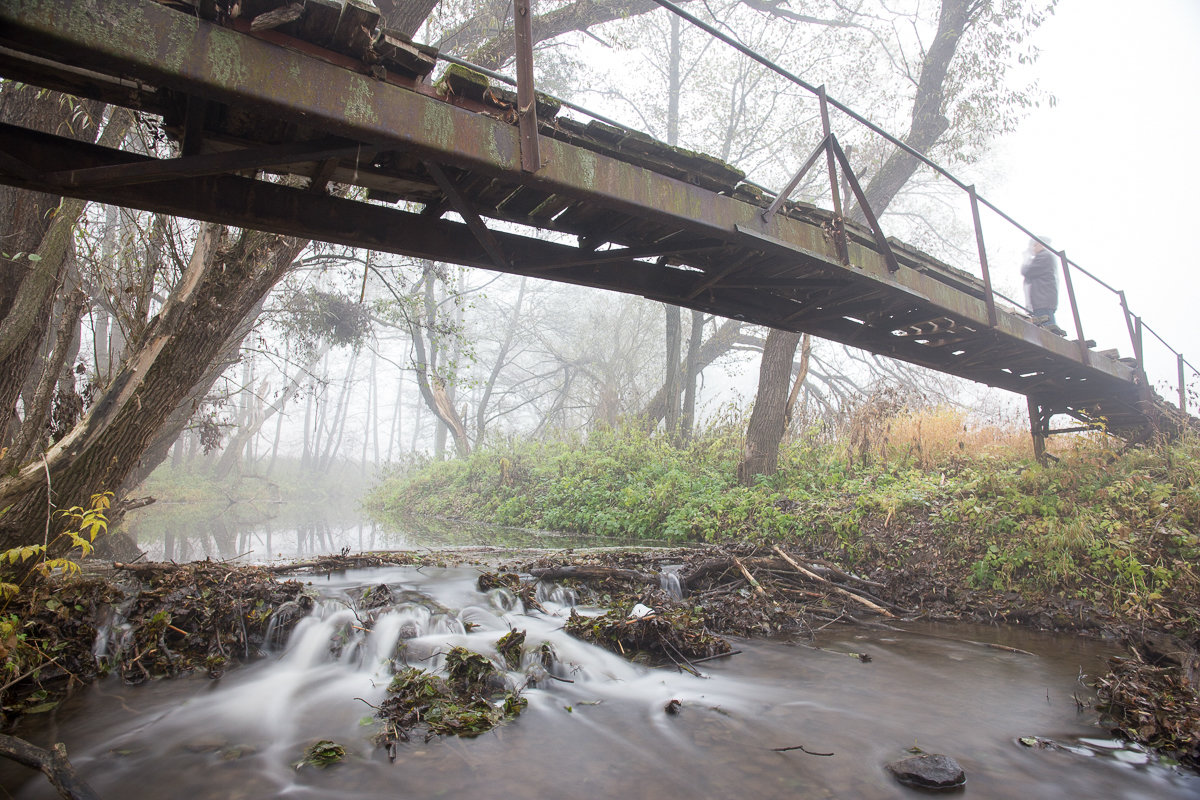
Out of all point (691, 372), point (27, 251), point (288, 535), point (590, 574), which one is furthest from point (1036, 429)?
point (288, 535)

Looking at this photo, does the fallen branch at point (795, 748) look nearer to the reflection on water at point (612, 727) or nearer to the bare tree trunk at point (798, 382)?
the reflection on water at point (612, 727)

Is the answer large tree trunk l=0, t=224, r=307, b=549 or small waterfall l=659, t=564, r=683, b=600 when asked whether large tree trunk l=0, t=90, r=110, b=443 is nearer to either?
large tree trunk l=0, t=224, r=307, b=549

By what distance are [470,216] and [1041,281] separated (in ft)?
33.8

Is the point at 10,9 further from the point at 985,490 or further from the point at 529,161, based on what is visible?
the point at 985,490

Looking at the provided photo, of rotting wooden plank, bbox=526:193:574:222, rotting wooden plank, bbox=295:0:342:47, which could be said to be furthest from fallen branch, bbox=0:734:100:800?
rotting wooden plank, bbox=526:193:574:222

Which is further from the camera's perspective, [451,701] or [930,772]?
[451,701]

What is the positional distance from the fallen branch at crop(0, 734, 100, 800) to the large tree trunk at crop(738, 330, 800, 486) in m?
10.5

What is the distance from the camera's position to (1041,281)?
10.5 m

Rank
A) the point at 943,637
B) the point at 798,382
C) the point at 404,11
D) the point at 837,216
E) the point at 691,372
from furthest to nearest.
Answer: the point at 691,372, the point at 798,382, the point at 404,11, the point at 943,637, the point at 837,216

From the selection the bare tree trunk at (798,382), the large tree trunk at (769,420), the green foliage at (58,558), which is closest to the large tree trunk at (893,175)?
the large tree trunk at (769,420)

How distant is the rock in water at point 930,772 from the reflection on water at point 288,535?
7660 millimetres

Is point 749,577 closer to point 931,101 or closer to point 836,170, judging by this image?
point 836,170

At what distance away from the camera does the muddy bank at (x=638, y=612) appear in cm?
440

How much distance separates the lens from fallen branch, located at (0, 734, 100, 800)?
2689 millimetres
